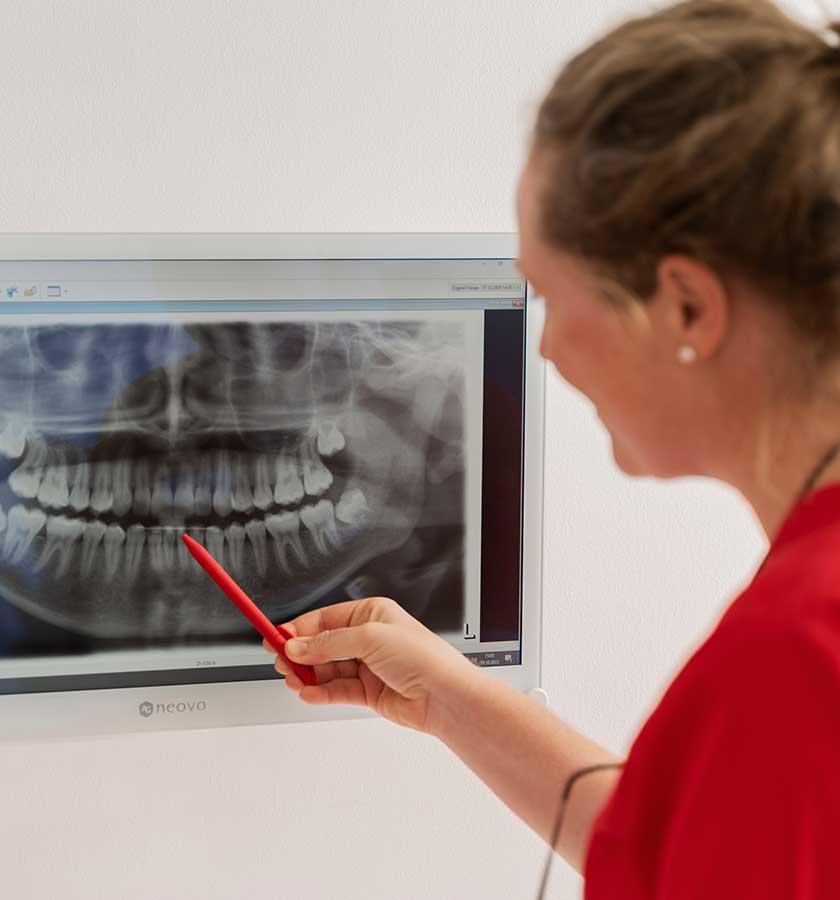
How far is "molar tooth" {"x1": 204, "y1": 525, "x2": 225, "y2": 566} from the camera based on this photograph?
0.82 metres

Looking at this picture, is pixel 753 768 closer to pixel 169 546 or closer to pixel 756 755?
pixel 756 755

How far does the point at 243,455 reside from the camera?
0.82 meters

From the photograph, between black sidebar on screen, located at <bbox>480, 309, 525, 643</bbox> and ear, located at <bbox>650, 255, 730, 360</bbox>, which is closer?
ear, located at <bbox>650, 255, 730, 360</bbox>

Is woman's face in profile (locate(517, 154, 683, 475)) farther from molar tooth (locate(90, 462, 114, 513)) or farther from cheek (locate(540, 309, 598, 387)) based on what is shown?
molar tooth (locate(90, 462, 114, 513))

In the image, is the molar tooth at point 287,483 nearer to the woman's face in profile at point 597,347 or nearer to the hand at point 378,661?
the hand at point 378,661

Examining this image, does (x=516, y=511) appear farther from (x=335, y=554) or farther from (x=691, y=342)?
(x=691, y=342)

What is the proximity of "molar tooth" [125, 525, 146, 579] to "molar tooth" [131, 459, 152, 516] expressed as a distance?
0.04ft

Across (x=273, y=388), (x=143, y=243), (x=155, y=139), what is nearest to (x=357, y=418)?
(x=273, y=388)

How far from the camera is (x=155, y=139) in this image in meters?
0.97

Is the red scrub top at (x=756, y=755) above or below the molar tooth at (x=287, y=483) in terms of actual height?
below

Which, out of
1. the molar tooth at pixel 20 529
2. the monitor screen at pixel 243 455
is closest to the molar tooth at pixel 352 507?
the monitor screen at pixel 243 455

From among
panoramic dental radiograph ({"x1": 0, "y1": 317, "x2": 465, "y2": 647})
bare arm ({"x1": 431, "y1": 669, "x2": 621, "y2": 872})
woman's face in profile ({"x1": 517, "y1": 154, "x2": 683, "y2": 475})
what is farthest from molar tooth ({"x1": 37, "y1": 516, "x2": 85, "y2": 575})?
woman's face in profile ({"x1": 517, "y1": 154, "x2": 683, "y2": 475})

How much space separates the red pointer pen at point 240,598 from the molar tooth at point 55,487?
9 centimetres

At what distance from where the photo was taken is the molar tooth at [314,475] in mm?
833
